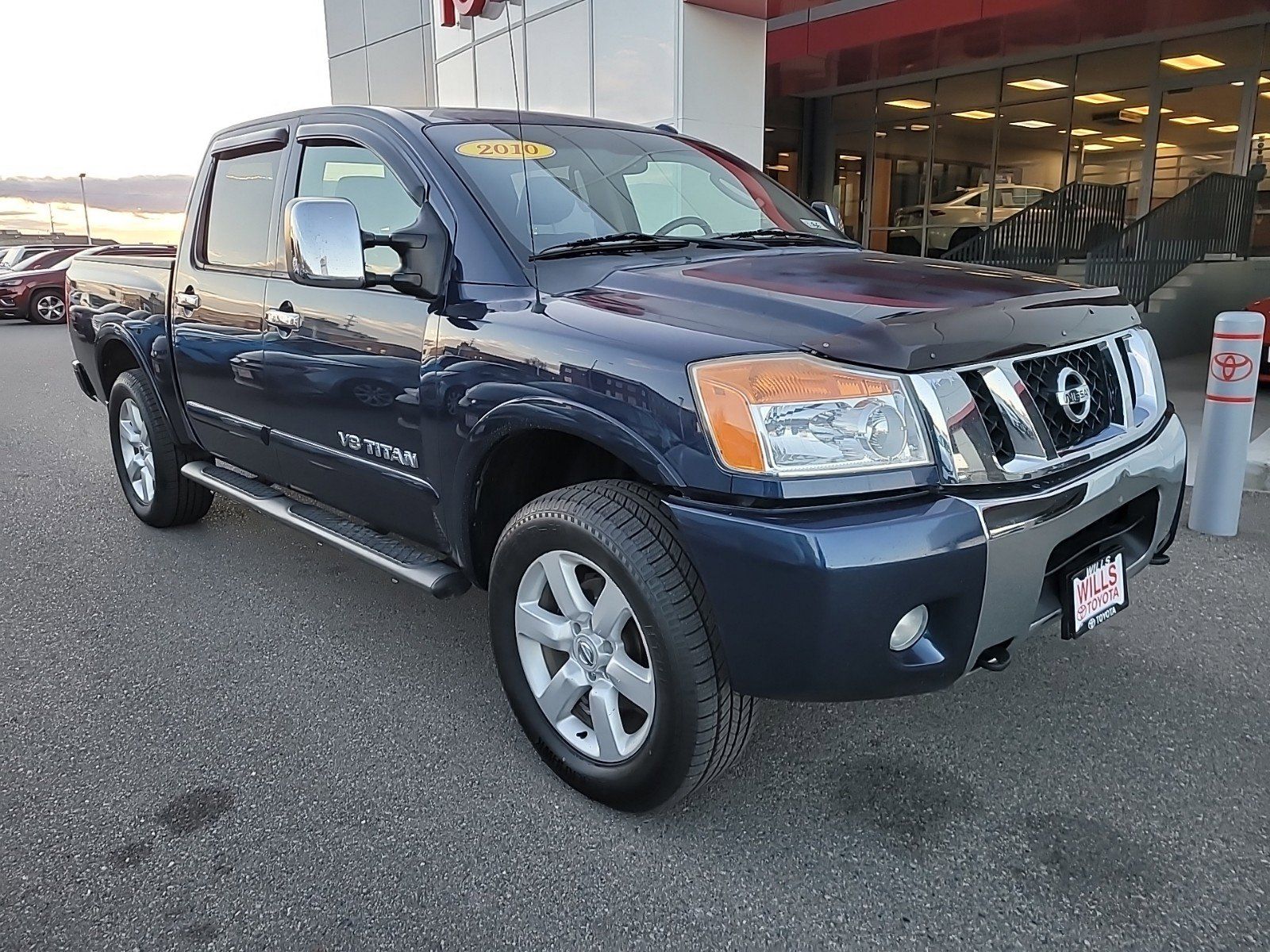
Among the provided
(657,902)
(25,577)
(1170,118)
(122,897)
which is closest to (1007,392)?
(657,902)

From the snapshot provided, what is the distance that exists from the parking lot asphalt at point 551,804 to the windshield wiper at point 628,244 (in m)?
1.44

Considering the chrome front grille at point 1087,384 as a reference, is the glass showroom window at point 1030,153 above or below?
above

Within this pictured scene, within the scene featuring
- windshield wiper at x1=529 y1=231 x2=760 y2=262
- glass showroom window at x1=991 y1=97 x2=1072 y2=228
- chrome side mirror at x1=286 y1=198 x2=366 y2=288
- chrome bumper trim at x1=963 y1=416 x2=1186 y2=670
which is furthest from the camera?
glass showroom window at x1=991 y1=97 x2=1072 y2=228

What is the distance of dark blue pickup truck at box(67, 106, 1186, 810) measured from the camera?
6.54 ft

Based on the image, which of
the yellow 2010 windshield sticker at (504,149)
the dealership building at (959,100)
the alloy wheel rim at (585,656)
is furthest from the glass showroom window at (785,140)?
the alloy wheel rim at (585,656)

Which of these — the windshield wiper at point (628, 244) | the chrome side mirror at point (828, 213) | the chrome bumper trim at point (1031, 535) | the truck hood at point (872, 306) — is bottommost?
the chrome bumper trim at point (1031, 535)

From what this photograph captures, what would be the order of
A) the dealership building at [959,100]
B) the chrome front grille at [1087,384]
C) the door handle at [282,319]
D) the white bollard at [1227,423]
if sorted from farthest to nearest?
the dealership building at [959,100] < the white bollard at [1227,423] < the door handle at [282,319] < the chrome front grille at [1087,384]

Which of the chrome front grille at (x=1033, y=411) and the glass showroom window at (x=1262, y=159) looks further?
the glass showroom window at (x=1262, y=159)

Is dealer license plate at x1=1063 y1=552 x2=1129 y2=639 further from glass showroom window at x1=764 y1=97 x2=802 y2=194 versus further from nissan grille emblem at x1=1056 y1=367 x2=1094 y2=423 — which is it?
glass showroom window at x1=764 y1=97 x2=802 y2=194

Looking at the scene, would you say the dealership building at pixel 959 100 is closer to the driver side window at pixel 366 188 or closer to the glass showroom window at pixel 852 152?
the glass showroom window at pixel 852 152

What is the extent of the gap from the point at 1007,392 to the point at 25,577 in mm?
4163

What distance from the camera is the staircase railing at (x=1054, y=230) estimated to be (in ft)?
43.1

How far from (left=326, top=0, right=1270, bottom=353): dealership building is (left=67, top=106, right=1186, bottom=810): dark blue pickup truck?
6382 mm

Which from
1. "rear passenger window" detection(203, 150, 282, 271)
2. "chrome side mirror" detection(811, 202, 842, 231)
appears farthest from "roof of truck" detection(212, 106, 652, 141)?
"chrome side mirror" detection(811, 202, 842, 231)
